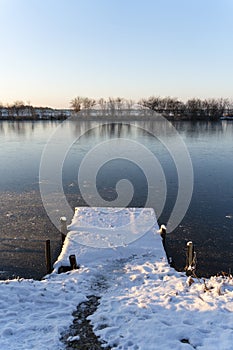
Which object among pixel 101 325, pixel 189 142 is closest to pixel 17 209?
pixel 101 325

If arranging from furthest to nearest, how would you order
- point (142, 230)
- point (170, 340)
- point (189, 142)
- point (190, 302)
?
point (189, 142) → point (142, 230) → point (190, 302) → point (170, 340)

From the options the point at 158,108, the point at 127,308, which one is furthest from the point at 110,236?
the point at 158,108

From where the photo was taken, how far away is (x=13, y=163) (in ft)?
64.5

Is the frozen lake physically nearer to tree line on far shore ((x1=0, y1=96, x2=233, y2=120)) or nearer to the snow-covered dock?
the snow-covered dock

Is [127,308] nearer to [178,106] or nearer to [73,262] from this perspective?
[73,262]

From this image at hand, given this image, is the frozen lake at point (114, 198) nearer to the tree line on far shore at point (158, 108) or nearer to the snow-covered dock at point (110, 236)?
the snow-covered dock at point (110, 236)

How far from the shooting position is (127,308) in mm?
4492

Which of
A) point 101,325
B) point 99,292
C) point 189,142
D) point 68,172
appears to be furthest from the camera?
Answer: point 189,142

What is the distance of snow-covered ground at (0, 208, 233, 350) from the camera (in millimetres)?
3689

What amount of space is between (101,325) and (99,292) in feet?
4.77

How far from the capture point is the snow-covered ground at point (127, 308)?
12.1ft

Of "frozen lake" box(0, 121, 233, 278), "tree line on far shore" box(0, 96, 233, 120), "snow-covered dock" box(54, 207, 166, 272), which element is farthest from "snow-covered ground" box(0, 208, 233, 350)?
"tree line on far shore" box(0, 96, 233, 120)

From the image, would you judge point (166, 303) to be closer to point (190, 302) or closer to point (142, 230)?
point (190, 302)

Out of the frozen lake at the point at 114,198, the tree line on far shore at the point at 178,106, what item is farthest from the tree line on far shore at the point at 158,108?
the frozen lake at the point at 114,198
